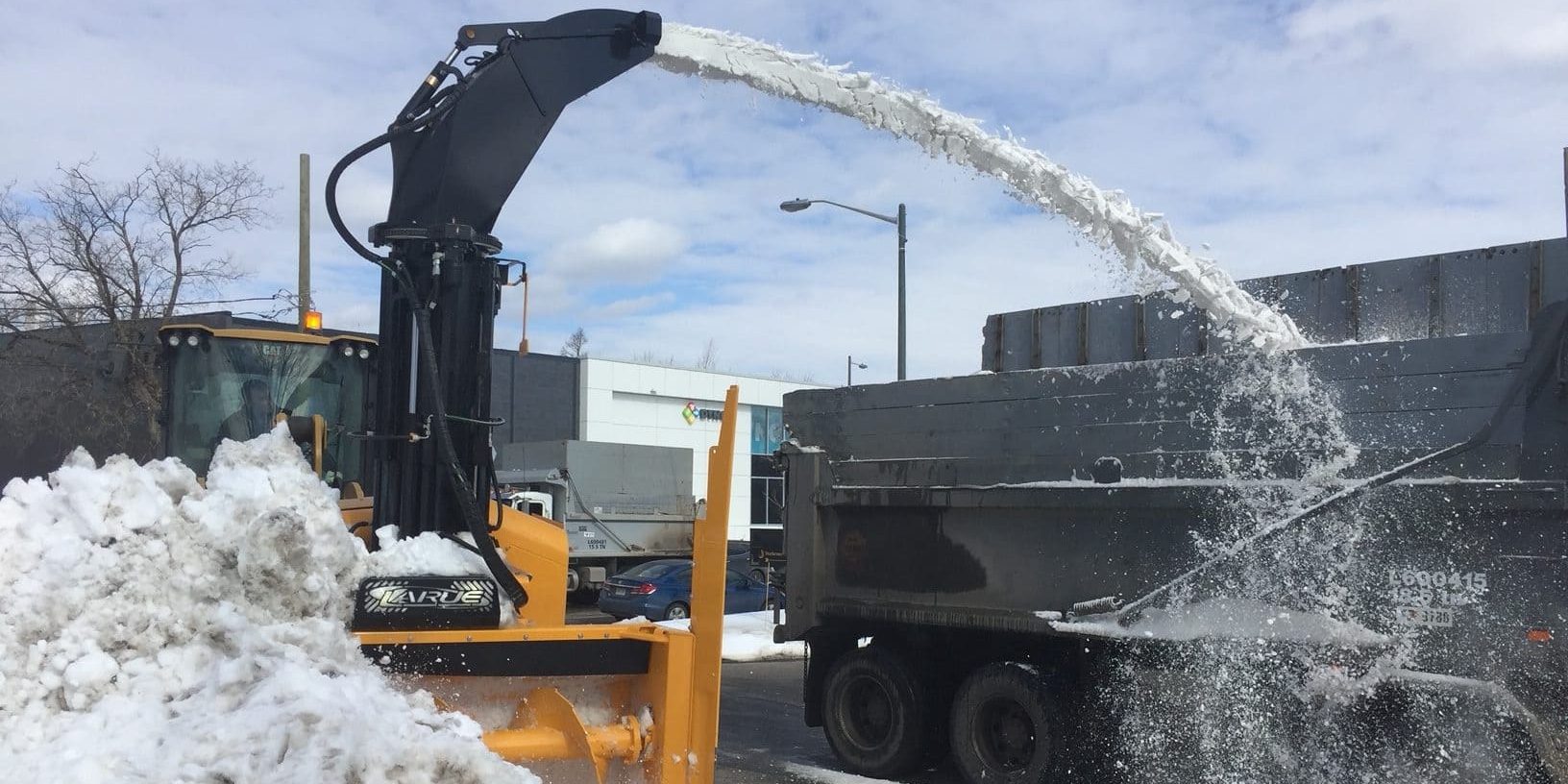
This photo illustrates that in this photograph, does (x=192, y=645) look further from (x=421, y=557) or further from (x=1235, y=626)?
(x=1235, y=626)

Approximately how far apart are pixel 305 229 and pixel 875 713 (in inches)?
592

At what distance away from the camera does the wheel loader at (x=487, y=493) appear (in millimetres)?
4242

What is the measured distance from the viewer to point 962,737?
769 cm

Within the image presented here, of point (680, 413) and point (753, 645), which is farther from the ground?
point (680, 413)

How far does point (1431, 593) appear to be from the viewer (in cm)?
553

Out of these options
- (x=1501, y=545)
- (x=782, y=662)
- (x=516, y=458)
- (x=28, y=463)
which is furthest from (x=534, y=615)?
(x=28, y=463)

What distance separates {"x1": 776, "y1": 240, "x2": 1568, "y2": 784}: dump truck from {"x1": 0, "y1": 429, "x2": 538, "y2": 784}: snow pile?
3.95 m

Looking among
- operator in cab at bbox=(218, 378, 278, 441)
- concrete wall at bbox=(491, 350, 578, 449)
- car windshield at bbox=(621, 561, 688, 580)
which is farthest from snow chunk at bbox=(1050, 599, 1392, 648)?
concrete wall at bbox=(491, 350, 578, 449)

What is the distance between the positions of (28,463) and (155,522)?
28718 mm

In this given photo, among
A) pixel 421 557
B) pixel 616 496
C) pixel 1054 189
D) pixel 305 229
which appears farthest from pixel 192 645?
pixel 616 496

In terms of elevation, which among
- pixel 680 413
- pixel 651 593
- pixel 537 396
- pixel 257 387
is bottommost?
pixel 651 593

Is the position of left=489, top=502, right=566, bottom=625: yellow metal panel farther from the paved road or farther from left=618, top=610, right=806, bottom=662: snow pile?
left=618, top=610, right=806, bottom=662: snow pile

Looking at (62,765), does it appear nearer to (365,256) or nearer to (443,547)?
(443,547)

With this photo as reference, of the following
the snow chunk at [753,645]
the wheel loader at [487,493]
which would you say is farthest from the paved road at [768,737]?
the wheel loader at [487,493]
